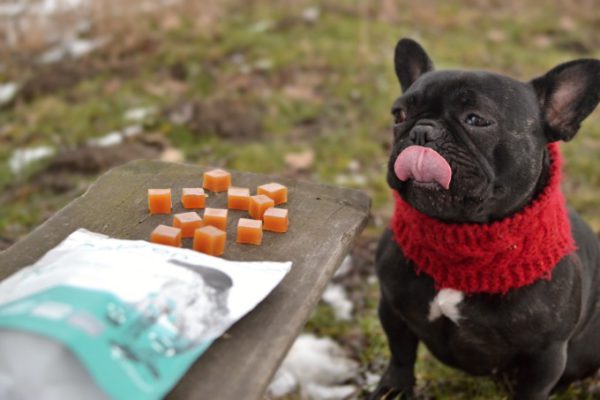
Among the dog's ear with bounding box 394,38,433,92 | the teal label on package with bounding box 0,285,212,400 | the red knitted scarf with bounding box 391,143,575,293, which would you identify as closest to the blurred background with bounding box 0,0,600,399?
the red knitted scarf with bounding box 391,143,575,293

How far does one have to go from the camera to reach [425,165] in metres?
1.65

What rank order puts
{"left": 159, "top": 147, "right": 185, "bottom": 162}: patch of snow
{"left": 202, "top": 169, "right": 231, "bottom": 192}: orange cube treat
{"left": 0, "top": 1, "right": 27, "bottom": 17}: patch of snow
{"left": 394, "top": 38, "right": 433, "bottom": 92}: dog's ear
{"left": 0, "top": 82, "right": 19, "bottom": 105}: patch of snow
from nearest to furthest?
{"left": 202, "top": 169, "right": 231, "bottom": 192}: orange cube treat → {"left": 394, "top": 38, "right": 433, "bottom": 92}: dog's ear → {"left": 159, "top": 147, "right": 185, "bottom": 162}: patch of snow → {"left": 0, "top": 82, "right": 19, "bottom": 105}: patch of snow → {"left": 0, "top": 1, "right": 27, "bottom": 17}: patch of snow

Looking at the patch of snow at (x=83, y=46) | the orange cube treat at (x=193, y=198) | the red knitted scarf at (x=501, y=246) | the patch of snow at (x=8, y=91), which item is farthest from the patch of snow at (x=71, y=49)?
the red knitted scarf at (x=501, y=246)

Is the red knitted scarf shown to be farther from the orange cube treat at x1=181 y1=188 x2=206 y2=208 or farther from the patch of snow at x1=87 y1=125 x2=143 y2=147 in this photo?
the patch of snow at x1=87 y1=125 x2=143 y2=147

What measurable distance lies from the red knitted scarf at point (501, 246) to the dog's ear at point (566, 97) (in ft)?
0.19

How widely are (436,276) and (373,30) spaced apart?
13.7 ft

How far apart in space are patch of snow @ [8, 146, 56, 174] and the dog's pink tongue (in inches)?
118

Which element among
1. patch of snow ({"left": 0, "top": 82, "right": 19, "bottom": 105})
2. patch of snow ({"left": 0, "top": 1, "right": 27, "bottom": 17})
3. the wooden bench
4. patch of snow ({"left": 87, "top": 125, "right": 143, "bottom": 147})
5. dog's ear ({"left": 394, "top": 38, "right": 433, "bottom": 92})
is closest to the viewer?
the wooden bench

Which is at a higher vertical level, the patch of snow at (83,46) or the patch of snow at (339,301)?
the patch of snow at (83,46)

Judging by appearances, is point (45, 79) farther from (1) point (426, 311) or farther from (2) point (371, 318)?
(1) point (426, 311)

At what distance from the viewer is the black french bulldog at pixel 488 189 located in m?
1.68

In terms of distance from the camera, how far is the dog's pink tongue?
1.63 meters

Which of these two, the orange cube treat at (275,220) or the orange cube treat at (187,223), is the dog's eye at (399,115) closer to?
the orange cube treat at (275,220)

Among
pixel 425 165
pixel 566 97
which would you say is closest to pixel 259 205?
pixel 425 165
